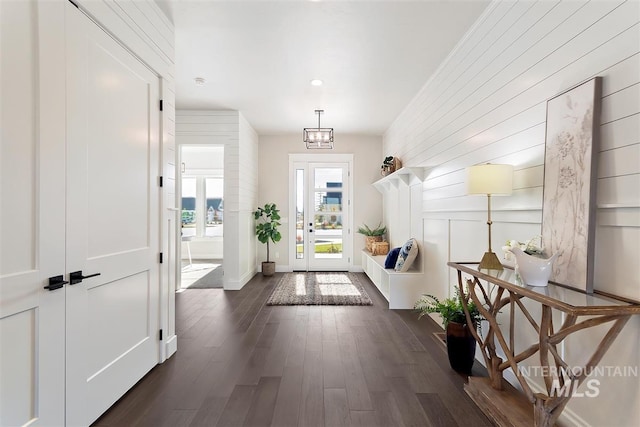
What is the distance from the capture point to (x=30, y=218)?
1403 millimetres

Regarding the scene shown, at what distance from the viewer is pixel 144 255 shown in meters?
2.28

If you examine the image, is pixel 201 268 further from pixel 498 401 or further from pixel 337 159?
pixel 498 401

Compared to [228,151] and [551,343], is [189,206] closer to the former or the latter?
[228,151]

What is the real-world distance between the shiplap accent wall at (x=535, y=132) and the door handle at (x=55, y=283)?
2.71m

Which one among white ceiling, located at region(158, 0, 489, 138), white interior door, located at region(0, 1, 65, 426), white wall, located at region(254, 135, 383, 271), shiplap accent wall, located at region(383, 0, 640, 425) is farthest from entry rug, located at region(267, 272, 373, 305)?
white ceiling, located at region(158, 0, 489, 138)

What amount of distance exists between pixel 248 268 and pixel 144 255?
3288 millimetres

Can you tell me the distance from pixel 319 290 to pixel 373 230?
6.70 feet

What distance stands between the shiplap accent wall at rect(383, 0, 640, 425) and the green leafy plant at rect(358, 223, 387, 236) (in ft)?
7.35

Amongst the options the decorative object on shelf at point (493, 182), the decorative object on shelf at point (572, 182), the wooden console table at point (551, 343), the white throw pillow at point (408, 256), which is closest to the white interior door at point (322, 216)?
the white throw pillow at point (408, 256)

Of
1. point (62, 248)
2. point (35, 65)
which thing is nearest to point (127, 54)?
point (35, 65)

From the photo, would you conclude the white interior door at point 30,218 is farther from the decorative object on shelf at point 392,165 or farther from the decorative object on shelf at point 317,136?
the decorative object on shelf at point 392,165

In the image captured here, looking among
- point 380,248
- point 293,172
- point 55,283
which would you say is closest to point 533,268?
point 55,283

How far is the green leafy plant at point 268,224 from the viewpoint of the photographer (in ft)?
19.1

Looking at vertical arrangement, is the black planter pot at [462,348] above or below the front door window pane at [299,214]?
below
